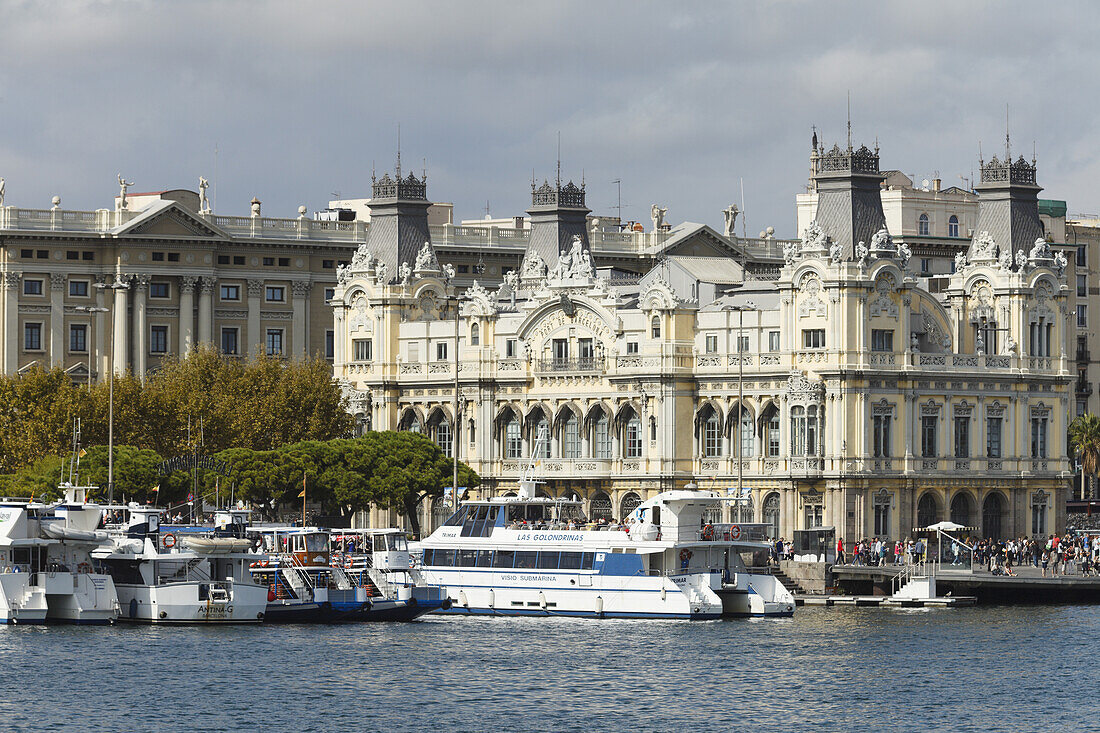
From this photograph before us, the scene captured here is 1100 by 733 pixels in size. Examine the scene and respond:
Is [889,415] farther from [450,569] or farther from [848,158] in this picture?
[450,569]

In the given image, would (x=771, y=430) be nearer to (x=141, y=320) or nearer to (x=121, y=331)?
(x=121, y=331)

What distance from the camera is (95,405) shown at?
139375mm

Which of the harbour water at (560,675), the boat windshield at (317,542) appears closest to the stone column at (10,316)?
the boat windshield at (317,542)

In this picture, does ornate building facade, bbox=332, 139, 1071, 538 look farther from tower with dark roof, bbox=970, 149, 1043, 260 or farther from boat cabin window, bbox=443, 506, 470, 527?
boat cabin window, bbox=443, 506, 470, 527

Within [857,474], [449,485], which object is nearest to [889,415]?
[857,474]

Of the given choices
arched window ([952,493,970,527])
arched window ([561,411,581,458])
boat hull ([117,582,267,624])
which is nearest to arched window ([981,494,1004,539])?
arched window ([952,493,970,527])

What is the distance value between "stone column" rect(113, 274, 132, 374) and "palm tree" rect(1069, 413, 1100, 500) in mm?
56714

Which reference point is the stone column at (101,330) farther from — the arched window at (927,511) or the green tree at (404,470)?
the arched window at (927,511)

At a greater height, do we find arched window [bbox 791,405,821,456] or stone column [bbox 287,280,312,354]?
stone column [bbox 287,280,312,354]

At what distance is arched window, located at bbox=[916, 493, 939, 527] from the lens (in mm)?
142125

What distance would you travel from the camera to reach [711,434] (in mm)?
146375

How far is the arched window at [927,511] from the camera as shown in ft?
466

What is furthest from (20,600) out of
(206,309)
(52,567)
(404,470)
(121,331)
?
(206,309)

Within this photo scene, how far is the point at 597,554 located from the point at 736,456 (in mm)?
28927
